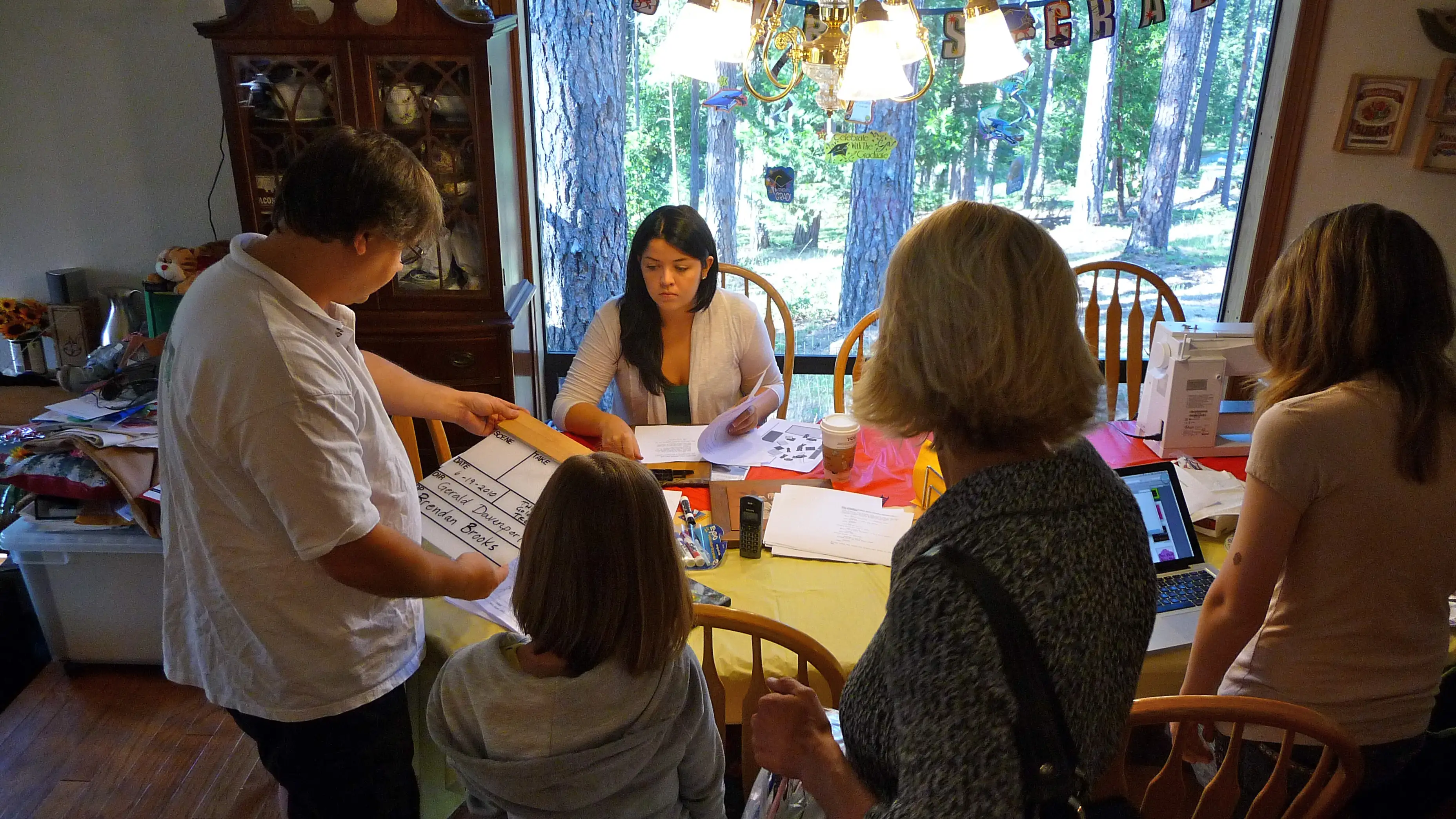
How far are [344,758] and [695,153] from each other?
235cm

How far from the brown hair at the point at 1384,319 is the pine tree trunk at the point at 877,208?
5.84 ft

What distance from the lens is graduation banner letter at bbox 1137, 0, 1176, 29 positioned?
2812 mm

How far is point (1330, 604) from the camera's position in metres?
1.33

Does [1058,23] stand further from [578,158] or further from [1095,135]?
[578,158]

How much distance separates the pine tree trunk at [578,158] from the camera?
303 cm

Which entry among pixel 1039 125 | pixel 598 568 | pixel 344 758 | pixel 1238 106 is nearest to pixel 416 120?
pixel 344 758

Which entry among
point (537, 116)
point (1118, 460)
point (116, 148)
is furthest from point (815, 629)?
point (116, 148)

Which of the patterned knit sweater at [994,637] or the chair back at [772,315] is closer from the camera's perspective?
the patterned knit sweater at [994,637]

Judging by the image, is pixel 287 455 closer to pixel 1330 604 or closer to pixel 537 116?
pixel 1330 604

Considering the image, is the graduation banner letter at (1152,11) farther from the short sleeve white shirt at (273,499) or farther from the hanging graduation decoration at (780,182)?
the short sleeve white shirt at (273,499)

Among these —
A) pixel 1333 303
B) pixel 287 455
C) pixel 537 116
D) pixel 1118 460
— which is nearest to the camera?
pixel 287 455

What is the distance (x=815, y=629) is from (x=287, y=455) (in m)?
0.88

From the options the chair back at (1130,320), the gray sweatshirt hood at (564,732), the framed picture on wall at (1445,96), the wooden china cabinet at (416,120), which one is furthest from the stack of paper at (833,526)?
the framed picture on wall at (1445,96)

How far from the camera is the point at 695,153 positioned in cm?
320
